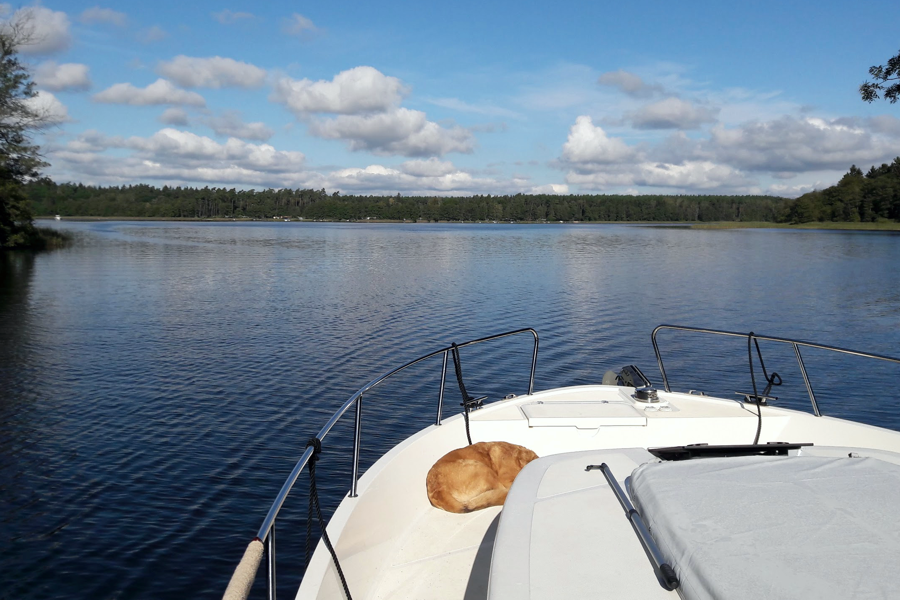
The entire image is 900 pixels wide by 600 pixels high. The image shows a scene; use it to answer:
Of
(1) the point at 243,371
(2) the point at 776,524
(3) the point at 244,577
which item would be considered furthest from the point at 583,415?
(1) the point at 243,371

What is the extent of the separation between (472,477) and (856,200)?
149 m

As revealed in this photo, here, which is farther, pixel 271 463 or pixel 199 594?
pixel 271 463

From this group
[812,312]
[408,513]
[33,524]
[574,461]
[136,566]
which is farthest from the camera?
[812,312]

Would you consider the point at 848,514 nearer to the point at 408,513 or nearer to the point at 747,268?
the point at 408,513

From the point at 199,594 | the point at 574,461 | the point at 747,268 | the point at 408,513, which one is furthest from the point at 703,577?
the point at 747,268

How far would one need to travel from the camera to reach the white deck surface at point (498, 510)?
288 centimetres

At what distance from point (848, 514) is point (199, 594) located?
5.21 metres

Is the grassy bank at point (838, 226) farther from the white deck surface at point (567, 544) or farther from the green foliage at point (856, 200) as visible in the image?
the white deck surface at point (567, 544)

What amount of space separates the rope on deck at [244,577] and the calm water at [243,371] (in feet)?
14.0

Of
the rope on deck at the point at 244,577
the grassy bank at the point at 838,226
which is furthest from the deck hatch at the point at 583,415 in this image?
the grassy bank at the point at 838,226

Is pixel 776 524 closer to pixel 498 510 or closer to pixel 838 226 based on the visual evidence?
pixel 498 510

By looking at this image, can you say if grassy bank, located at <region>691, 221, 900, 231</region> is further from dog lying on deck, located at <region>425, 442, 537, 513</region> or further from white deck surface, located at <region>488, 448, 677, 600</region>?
white deck surface, located at <region>488, 448, 677, 600</region>

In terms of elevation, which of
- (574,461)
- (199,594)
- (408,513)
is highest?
(574,461)

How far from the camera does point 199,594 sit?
18.8 feet
